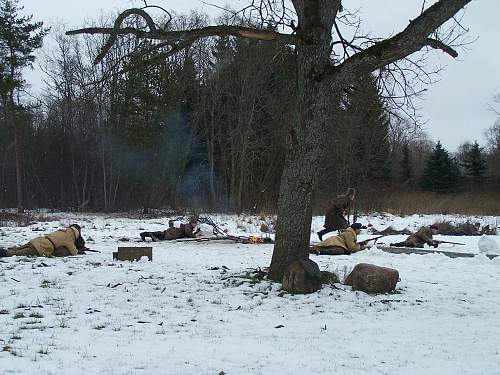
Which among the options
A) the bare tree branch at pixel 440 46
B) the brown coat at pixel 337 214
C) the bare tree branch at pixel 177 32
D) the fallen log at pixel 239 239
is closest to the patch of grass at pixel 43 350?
the bare tree branch at pixel 177 32

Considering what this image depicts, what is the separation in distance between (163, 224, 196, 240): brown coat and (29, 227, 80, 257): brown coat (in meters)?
3.88

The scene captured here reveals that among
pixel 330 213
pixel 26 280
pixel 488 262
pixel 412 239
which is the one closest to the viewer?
pixel 26 280

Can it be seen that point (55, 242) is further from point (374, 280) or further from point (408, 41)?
point (408, 41)

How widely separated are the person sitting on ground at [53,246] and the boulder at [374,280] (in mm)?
6343

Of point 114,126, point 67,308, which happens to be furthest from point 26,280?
point 114,126

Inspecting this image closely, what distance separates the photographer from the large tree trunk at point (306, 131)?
7551 millimetres

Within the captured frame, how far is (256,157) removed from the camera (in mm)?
30859

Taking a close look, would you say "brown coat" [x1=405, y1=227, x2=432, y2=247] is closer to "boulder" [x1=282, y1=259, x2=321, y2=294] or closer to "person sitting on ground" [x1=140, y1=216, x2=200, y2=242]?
"person sitting on ground" [x1=140, y1=216, x2=200, y2=242]

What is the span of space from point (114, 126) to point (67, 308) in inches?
1028

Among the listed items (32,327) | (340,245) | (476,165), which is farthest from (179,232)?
(476,165)

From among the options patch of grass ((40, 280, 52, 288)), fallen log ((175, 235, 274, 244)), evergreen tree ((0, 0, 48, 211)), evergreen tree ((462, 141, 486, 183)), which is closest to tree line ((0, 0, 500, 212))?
evergreen tree ((0, 0, 48, 211))

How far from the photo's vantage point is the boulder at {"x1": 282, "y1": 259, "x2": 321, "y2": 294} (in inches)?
283

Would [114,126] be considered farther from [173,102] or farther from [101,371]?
[101,371]

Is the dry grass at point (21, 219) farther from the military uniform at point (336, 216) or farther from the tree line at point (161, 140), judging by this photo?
the military uniform at point (336, 216)
